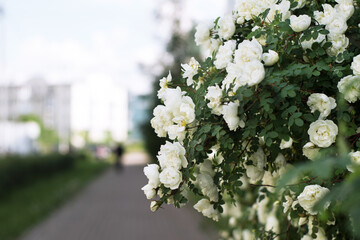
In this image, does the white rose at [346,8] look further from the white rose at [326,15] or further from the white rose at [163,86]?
the white rose at [163,86]

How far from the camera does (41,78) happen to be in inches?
1198

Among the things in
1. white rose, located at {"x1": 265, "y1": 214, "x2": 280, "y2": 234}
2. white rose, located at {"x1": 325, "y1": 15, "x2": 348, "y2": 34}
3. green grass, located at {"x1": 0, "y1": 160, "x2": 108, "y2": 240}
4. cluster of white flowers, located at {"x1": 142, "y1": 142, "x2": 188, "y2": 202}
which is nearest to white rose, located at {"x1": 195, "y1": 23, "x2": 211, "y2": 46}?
white rose, located at {"x1": 325, "y1": 15, "x2": 348, "y2": 34}

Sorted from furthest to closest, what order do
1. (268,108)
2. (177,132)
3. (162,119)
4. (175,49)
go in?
(175,49), (162,119), (177,132), (268,108)

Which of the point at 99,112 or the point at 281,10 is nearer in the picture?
the point at 281,10

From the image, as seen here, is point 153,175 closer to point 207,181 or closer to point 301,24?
point 207,181

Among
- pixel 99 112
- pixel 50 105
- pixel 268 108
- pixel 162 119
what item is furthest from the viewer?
pixel 50 105

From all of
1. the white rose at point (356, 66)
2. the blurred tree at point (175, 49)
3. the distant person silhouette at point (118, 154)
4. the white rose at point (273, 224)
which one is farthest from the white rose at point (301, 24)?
the distant person silhouette at point (118, 154)

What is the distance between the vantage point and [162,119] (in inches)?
71.3

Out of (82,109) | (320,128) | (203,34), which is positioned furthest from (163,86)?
(82,109)

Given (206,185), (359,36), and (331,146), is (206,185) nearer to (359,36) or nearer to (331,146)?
(331,146)

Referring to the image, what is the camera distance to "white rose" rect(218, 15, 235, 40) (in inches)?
77.6

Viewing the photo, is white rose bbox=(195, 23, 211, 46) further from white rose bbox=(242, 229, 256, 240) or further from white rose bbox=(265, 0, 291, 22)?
white rose bbox=(242, 229, 256, 240)

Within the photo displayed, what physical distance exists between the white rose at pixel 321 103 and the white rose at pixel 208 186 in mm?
453

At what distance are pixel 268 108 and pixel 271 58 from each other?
8.7 inches
